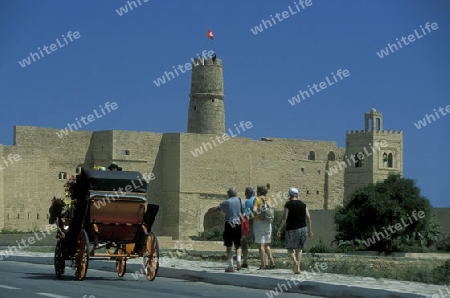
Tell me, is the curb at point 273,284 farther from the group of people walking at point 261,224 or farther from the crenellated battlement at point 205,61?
the crenellated battlement at point 205,61

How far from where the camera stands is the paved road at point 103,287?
35.2 feet

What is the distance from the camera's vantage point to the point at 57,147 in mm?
44938

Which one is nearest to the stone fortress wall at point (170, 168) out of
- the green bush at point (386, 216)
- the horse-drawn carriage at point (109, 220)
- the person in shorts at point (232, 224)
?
the green bush at point (386, 216)

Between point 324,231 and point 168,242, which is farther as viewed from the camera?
point 324,231

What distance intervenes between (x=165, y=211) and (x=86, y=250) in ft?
118

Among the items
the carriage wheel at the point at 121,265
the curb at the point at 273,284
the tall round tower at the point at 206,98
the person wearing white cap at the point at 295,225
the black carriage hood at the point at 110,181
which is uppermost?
the tall round tower at the point at 206,98

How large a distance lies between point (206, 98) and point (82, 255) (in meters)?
39.5

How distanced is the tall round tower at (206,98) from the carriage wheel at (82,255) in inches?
1533

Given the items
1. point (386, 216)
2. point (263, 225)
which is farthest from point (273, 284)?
point (386, 216)

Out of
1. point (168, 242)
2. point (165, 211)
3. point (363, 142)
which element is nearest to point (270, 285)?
point (168, 242)

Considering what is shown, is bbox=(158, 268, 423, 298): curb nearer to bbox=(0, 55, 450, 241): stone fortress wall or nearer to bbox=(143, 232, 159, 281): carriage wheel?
bbox=(143, 232, 159, 281): carriage wheel

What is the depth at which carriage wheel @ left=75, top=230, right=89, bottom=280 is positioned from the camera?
479 inches

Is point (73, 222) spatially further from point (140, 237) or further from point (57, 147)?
point (57, 147)

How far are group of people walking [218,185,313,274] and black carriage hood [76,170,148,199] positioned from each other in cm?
153
